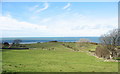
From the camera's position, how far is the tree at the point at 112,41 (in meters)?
13.5

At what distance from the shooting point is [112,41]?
1373 centimetres

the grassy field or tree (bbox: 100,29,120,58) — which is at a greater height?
tree (bbox: 100,29,120,58)

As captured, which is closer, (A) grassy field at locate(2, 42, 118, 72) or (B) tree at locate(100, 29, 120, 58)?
(A) grassy field at locate(2, 42, 118, 72)

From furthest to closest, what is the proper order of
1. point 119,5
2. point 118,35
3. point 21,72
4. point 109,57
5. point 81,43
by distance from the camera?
point 81,43
point 109,57
point 118,35
point 119,5
point 21,72

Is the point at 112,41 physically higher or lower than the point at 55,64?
higher

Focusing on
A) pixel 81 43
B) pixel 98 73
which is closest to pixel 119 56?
pixel 98 73

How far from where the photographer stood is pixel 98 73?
295 inches

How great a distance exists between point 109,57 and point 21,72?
1112cm

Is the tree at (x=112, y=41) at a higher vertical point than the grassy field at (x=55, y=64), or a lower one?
higher

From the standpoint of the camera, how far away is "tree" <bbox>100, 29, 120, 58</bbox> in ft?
44.2

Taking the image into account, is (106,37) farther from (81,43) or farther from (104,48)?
(81,43)

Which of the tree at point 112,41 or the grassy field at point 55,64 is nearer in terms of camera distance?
the grassy field at point 55,64

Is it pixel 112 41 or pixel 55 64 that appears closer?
pixel 55 64

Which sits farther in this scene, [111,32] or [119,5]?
[111,32]
